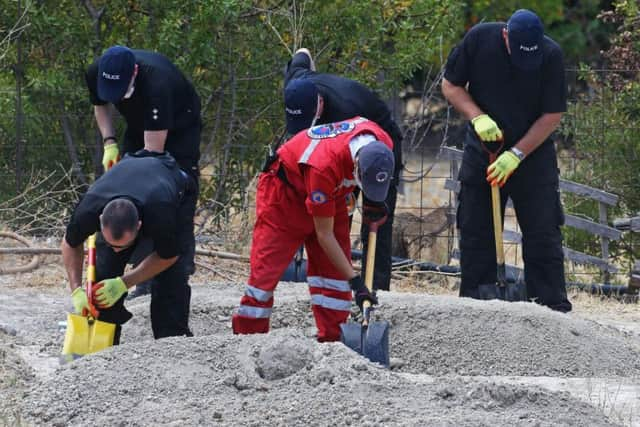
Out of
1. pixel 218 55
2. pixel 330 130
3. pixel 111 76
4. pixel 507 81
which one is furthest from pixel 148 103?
pixel 218 55

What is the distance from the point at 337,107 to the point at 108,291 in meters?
1.87

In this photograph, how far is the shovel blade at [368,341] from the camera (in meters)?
6.69

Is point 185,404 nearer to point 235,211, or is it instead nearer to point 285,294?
point 285,294

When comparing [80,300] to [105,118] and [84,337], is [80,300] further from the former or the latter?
[105,118]

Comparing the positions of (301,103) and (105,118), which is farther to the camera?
(105,118)

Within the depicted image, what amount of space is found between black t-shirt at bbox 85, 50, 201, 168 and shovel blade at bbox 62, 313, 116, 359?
1383 millimetres

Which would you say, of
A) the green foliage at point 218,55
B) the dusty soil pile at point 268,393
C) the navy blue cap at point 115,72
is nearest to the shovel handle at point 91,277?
the dusty soil pile at point 268,393

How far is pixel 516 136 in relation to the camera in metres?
8.25

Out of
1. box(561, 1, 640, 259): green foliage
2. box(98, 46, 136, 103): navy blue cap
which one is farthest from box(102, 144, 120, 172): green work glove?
box(561, 1, 640, 259): green foliage

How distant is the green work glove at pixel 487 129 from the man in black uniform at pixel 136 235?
1.99 metres

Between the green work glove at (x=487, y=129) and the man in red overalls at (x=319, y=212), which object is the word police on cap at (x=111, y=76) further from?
the green work glove at (x=487, y=129)

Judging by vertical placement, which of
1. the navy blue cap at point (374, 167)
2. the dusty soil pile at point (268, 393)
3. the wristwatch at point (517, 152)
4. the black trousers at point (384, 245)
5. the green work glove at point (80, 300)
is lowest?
the dusty soil pile at point (268, 393)

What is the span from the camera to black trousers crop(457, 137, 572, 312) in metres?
8.24

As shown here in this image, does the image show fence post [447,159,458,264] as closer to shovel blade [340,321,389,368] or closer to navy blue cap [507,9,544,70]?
navy blue cap [507,9,544,70]
